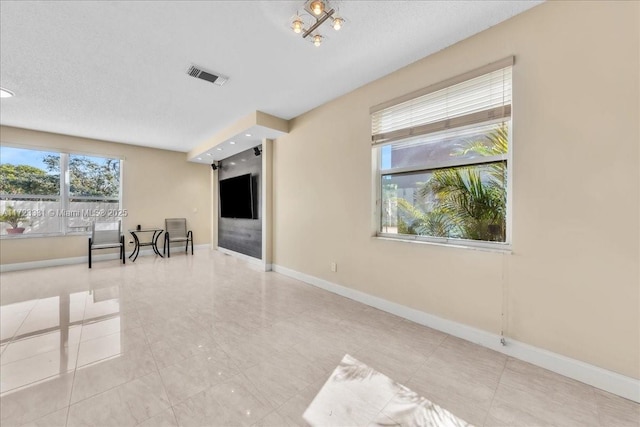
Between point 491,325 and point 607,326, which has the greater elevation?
point 607,326

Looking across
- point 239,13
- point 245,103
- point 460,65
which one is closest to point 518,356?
point 460,65

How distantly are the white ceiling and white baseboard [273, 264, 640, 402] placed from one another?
2646 mm

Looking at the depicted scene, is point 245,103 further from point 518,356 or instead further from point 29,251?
point 29,251

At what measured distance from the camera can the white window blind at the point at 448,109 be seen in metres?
2.09

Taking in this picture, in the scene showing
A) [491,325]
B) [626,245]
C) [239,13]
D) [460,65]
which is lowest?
[491,325]

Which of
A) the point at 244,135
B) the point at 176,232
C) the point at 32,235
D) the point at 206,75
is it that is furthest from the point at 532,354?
the point at 32,235

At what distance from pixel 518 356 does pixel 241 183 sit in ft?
17.3

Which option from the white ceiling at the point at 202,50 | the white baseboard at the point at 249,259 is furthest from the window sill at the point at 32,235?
the white baseboard at the point at 249,259

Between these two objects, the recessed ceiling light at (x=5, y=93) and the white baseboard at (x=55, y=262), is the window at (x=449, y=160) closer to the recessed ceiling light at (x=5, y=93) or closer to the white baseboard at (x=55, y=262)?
the recessed ceiling light at (x=5, y=93)

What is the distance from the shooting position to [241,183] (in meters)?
5.57

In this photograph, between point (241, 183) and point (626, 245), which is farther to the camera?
point (241, 183)

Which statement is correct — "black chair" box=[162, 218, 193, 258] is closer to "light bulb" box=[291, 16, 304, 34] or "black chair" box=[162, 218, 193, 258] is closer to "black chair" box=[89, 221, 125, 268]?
"black chair" box=[89, 221, 125, 268]

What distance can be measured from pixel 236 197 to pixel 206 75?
3255mm

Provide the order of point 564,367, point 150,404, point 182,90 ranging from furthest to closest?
1. point 182,90
2. point 564,367
3. point 150,404
